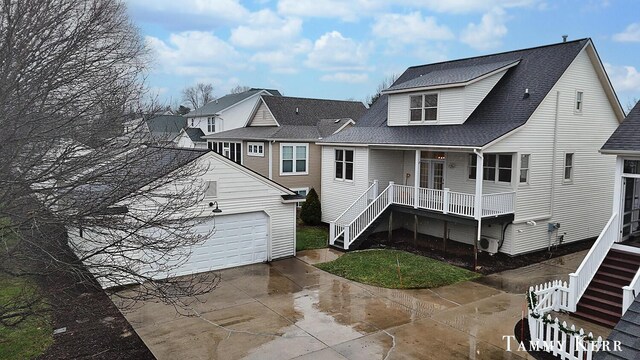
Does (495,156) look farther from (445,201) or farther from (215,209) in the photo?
(215,209)


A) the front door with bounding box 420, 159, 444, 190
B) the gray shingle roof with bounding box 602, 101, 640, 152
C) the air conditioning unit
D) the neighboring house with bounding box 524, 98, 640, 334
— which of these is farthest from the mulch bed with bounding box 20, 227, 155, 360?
the front door with bounding box 420, 159, 444, 190

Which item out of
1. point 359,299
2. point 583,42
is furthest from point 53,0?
point 583,42

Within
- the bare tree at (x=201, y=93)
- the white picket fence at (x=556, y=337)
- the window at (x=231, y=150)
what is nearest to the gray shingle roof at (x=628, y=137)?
the white picket fence at (x=556, y=337)

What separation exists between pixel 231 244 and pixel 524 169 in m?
10.5

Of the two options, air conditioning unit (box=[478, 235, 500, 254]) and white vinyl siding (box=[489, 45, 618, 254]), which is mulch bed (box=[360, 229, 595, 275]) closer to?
air conditioning unit (box=[478, 235, 500, 254])

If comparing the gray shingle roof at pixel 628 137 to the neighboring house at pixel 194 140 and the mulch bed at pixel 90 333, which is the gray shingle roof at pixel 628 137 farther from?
the neighboring house at pixel 194 140

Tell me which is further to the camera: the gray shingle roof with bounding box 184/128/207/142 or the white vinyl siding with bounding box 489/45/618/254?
the gray shingle roof with bounding box 184/128/207/142

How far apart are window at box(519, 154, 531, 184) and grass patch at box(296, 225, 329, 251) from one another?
762 cm

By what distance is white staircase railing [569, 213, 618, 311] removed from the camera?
32.9 feet

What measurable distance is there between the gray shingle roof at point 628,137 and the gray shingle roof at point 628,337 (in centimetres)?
535

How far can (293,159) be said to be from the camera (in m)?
23.9

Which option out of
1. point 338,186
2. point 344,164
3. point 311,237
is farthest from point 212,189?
point 338,186

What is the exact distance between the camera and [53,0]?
581 cm

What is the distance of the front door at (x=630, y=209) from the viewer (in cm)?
1181
